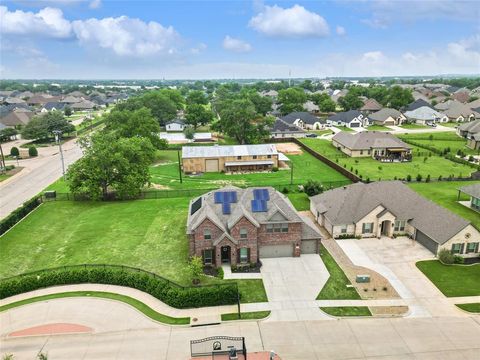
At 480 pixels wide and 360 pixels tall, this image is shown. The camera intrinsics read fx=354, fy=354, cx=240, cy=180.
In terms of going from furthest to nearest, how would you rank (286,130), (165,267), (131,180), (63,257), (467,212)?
(286,130) → (131,180) → (467,212) → (63,257) → (165,267)

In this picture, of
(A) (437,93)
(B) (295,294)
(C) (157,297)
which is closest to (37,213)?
(C) (157,297)

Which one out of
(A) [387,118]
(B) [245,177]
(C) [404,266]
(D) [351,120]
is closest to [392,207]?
(C) [404,266]

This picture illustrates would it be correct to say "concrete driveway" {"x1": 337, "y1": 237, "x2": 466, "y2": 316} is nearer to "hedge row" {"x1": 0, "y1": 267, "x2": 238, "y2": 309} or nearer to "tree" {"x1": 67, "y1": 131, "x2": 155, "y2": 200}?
"hedge row" {"x1": 0, "y1": 267, "x2": 238, "y2": 309}

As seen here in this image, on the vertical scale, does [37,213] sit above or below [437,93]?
below

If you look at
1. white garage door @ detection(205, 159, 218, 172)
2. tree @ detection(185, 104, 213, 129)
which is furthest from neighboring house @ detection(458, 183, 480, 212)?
tree @ detection(185, 104, 213, 129)

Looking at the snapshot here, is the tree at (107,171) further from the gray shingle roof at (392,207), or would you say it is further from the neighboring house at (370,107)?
the neighboring house at (370,107)

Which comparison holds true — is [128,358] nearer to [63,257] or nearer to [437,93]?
[63,257]
